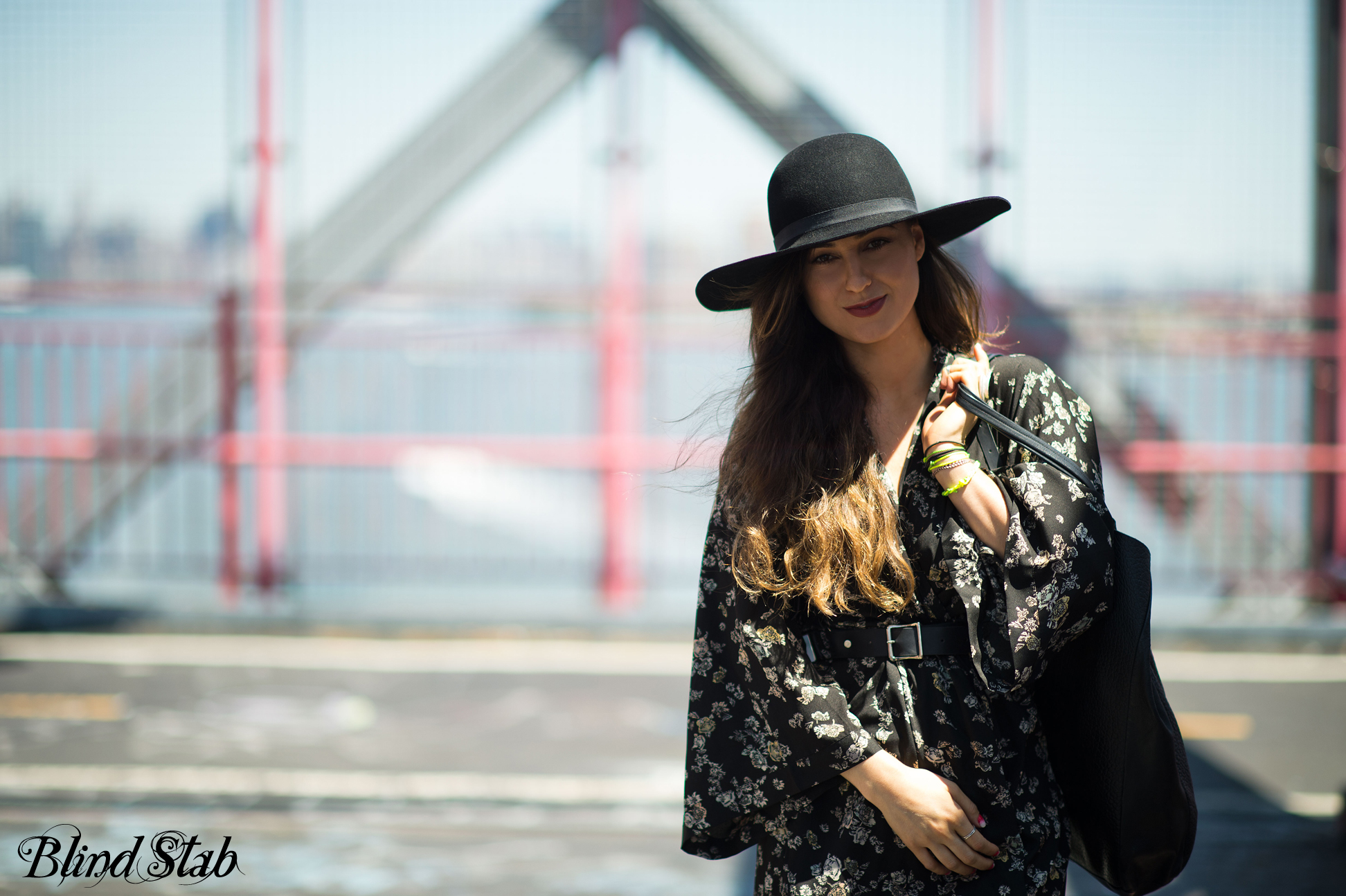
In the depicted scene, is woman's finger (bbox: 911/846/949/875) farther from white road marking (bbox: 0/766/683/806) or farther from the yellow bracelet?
white road marking (bbox: 0/766/683/806)

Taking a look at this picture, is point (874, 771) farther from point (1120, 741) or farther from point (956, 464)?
point (956, 464)

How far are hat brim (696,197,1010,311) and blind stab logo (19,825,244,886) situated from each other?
8.89 feet

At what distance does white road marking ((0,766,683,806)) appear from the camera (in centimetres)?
425

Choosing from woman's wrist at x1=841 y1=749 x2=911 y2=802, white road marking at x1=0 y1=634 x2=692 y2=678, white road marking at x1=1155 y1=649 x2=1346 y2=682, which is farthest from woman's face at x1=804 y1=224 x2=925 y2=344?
white road marking at x1=1155 y1=649 x2=1346 y2=682

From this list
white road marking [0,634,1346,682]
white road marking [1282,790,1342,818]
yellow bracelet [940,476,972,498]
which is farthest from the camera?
white road marking [0,634,1346,682]

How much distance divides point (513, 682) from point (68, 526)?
12.4 ft

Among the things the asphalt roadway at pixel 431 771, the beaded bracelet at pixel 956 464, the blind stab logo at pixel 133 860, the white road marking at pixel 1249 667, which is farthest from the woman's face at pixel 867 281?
the white road marking at pixel 1249 667

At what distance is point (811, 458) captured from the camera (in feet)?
5.86

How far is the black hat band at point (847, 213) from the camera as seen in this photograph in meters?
1.67

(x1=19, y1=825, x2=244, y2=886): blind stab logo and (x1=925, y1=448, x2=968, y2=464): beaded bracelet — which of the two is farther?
(x1=19, y1=825, x2=244, y2=886): blind stab logo

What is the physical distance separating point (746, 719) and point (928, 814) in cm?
32

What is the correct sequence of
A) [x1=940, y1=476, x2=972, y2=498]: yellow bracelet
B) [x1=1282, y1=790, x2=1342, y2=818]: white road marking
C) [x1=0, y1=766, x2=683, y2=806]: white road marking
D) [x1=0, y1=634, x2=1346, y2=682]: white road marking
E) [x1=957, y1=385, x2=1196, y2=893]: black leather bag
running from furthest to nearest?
[x1=0, y1=634, x2=1346, y2=682]: white road marking < [x1=0, y1=766, x2=683, y2=806]: white road marking < [x1=1282, y1=790, x2=1342, y2=818]: white road marking < [x1=940, y1=476, x2=972, y2=498]: yellow bracelet < [x1=957, y1=385, x2=1196, y2=893]: black leather bag

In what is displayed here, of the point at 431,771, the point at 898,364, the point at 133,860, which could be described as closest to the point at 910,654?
the point at 898,364

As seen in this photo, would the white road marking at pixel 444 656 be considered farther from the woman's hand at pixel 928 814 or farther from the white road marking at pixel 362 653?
the woman's hand at pixel 928 814
